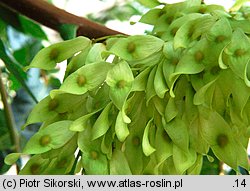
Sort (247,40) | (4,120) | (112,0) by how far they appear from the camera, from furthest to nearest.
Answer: (112,0), (4,120), (247,40)

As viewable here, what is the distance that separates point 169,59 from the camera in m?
0.43

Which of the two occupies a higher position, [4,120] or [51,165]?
[51,165]

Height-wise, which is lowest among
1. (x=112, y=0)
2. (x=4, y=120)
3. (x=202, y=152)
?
(x=112, y=0)

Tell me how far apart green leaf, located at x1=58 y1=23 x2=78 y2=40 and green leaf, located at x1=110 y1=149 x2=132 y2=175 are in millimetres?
228

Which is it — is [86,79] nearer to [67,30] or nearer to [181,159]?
[181,159]

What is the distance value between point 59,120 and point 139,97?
67mm

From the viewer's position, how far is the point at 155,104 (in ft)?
1.42

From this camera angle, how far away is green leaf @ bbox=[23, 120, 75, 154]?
1.43 ft

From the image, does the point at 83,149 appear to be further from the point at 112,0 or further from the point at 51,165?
the point at 112,0

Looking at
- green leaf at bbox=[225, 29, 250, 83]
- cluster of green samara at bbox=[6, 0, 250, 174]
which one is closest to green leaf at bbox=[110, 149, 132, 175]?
cluster of green samara at bbox=[6, 0, 250, 174]

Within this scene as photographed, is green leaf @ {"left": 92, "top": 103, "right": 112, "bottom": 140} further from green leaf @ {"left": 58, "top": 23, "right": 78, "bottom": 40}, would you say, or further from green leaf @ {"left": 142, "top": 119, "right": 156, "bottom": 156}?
green leaf @ {"left": 58, "top": 23, "right": 78, "bottom": 40}

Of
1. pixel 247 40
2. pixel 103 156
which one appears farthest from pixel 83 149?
pixel 247 40

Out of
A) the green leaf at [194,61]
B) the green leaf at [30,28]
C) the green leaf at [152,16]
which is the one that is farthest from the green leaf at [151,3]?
the green leaf at [30,28]

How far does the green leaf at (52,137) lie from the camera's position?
437mm
